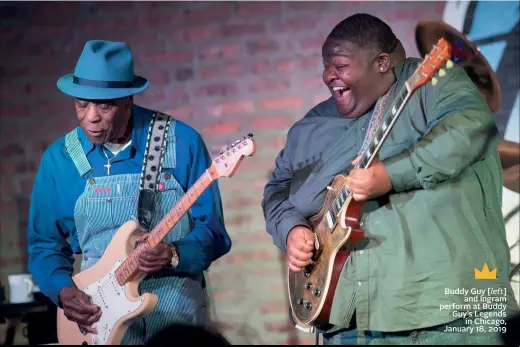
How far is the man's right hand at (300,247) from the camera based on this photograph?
311 centimetres

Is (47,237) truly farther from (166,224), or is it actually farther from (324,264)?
(324,264)

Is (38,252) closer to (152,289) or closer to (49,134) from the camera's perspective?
(152,289)

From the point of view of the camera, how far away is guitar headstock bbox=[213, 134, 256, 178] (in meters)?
3.27

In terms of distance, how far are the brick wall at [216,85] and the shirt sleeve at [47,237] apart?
2.82 ft

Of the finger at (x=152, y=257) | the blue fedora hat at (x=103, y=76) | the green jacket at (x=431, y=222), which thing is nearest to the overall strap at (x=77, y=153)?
the blue fedora hat at (x=103, y=76)

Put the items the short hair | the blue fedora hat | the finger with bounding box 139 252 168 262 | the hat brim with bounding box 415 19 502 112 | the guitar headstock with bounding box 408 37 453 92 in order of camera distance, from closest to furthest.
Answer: the guitar headstock with bounding box 408 37 453 92 < the short hair < the finger with bounding box 139 252 168 262 < the blue fedora hat < the hat brim with bounding box 415 19 502 112

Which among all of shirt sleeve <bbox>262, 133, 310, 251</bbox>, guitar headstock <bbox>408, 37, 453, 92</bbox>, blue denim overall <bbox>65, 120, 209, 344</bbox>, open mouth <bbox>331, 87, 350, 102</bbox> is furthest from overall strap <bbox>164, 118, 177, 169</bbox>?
guitar headstock <bbox>408, 37, 453, 92</bbox>

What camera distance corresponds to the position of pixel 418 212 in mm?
2928

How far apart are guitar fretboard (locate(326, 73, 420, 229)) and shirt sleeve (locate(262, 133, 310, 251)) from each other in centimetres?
29

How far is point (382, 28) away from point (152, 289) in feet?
5.20

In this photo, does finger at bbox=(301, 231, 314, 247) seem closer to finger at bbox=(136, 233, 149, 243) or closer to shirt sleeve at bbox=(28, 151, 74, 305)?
finger at bbox=(136, 233, 149, 243)

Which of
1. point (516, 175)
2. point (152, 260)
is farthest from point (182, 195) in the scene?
point (516, 175)

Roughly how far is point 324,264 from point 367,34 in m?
0.95

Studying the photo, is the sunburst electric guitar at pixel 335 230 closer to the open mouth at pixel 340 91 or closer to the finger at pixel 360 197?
the finger at pixel 360 197
